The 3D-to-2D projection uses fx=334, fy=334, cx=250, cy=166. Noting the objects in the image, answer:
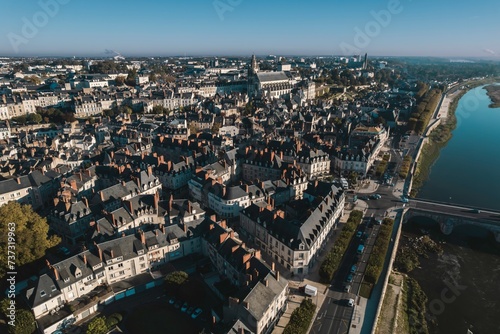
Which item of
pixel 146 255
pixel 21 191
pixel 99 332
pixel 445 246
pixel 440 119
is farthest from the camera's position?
pixel 440 119

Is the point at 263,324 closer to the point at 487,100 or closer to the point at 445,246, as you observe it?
the point at 445,246

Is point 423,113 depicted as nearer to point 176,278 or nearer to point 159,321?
point 176,278

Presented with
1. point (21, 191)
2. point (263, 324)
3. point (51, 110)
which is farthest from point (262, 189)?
point (51, 110)

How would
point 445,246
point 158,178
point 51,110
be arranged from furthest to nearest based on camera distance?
point 51,110 → point 158,178 → point 445,246

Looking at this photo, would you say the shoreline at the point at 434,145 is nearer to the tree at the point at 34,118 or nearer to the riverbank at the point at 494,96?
the riverbank at the point at 494,96

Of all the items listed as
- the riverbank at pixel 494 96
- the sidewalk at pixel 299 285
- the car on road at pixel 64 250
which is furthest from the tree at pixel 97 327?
the riverbank at pixel 494 96

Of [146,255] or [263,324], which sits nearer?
[263,324]

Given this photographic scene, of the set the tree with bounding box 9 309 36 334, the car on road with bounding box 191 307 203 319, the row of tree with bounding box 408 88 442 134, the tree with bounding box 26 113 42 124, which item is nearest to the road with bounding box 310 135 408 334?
the car on road with bounding box 191 307 203 319
